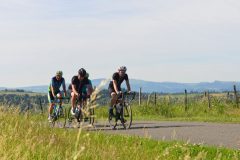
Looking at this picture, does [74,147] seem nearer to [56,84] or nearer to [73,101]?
[73,101]

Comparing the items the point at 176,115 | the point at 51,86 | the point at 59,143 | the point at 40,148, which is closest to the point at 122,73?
the point at 51,86

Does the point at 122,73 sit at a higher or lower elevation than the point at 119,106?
higher

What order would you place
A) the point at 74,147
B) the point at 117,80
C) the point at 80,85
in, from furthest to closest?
1. the point at 80,85
2. the point at 117,80
3. the point at 74,147

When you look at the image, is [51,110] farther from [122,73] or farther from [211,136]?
[211,136]

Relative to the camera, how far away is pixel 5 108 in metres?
13.4

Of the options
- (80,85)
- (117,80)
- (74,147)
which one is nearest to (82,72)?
(80,85)

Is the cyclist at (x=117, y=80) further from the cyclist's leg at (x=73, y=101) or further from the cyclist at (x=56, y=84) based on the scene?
the cyclist at (x=56, y=84)

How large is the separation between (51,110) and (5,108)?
6.01 metres

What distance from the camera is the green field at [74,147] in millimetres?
7059

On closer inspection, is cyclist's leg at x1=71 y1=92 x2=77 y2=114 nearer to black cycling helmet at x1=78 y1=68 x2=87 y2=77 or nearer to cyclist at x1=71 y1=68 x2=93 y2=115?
cyclist at x1=71 y1=68 x2=93 y2=115

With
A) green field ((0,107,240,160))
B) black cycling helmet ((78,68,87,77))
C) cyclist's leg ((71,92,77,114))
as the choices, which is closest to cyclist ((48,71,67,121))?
cyclist's leg ((71,92,77,114))

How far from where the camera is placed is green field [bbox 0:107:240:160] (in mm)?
7059

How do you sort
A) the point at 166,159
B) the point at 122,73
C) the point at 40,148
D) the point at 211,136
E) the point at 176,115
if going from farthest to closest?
the point at 176,115 < the point at 122,73 < the point at 211,136 < the point at 166,159 < the point at 40,148

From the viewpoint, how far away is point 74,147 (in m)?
9.16
